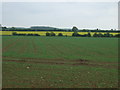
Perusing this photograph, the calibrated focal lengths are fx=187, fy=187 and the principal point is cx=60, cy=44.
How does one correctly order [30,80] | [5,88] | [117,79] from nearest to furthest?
[5,88] → [30,80] → [117,79]

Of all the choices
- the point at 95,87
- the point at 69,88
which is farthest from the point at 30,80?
the point at 95,87

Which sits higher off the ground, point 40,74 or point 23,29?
point 23,29

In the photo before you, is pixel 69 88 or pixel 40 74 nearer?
pixel 69 88

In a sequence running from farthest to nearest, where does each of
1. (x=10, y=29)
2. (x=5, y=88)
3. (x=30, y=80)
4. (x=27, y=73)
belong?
Answer: (x=10, y=29) < (x=27, y=73) < (x=30, y=80) < (x=5, y=88)

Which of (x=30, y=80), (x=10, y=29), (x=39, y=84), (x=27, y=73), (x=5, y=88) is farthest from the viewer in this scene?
(x=10, y=29)

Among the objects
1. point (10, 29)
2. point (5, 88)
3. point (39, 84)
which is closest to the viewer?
point (5, 88)

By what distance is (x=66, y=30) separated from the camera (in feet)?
401

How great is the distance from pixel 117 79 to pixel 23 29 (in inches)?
4381

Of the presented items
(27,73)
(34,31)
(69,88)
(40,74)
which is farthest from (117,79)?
(34,31)

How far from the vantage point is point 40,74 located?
10.8m

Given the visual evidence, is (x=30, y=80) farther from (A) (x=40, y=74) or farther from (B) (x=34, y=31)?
(B) (x=34, y=31)

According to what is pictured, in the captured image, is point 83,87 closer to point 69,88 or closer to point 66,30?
point 69,88

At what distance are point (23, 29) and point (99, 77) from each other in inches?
4361

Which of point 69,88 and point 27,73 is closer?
point 69,88
